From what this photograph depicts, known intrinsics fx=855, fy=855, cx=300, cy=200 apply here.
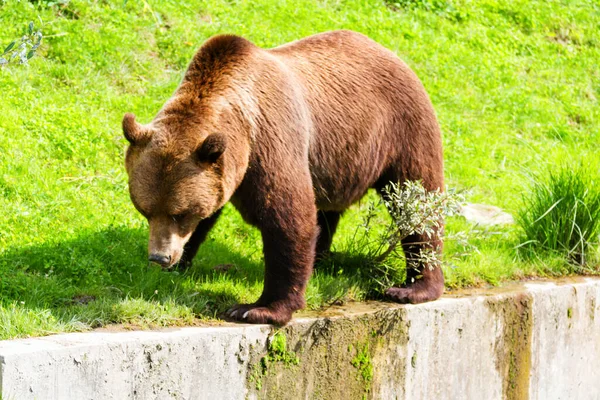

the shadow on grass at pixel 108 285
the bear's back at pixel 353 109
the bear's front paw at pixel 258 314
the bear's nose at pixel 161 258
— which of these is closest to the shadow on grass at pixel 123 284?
the shadow on grass at pixel 108 285

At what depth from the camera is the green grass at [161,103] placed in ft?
17.9

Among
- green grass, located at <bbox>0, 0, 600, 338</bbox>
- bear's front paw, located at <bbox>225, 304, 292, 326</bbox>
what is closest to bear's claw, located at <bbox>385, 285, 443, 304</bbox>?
green grass, located at <bbox>0, 0, 600, 338</bbox>

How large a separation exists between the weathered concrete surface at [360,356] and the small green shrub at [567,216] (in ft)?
1.49

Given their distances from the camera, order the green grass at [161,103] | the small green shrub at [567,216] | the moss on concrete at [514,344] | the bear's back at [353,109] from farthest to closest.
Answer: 1. the small green shrub at [567,216]
2. the moss on concrete at [514,344]
3. the bear's back at [353,109]
4. the green grass at [161,103]

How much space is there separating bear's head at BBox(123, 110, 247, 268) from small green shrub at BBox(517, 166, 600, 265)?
3.45 m

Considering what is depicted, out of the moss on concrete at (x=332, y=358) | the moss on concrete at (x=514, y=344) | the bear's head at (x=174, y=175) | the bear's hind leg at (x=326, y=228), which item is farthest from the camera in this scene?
the bear's hind leg at (x=326, y=228)

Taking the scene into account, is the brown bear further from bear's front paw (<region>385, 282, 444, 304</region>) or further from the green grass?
the green grass

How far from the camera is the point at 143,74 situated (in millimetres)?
8703

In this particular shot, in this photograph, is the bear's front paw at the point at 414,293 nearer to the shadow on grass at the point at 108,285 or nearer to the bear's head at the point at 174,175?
the shadow on grass at the point at 108,285

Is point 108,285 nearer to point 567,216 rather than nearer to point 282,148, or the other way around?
point 282,148

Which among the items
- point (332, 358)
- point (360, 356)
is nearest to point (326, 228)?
point (360, 356)

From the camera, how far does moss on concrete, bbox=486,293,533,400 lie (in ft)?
21.0

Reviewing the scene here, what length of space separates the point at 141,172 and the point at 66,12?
15.5 feet

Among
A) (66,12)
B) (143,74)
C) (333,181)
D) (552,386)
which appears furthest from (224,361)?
(66,12)
